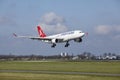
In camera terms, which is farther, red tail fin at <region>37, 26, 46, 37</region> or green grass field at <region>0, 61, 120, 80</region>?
red tail fin at <region>37, 26, 46, 37</region>

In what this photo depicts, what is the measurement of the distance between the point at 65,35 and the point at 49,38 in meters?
6.67

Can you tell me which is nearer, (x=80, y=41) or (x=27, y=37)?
(x=80, y=41)

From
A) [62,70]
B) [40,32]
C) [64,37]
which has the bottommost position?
[62,70]

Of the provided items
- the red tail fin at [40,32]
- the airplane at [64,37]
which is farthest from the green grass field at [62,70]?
the red tail fin at [40,32]

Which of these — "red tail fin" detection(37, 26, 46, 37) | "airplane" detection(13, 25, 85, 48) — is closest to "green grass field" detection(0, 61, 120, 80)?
"airplane" detection(13, 25, 85, 48)

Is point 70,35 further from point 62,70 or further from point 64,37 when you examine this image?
point 62,70

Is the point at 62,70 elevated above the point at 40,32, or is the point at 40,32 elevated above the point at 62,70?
the point at 40,32

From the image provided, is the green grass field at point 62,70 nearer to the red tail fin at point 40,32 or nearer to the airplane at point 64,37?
the airplane at point 64,37

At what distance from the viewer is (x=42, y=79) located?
1821 inches

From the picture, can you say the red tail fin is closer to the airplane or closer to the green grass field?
the airplane

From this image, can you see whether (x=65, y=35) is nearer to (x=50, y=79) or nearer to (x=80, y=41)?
(x=80, y=41)

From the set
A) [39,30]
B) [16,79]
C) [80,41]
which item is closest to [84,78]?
[16,79]

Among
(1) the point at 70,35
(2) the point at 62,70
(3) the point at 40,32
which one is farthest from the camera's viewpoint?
(3) the point at 40,32

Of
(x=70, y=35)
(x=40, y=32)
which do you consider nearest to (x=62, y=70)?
(x=70, y=35)
